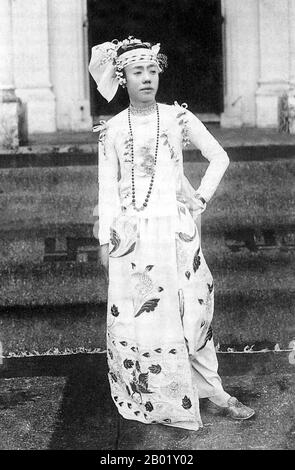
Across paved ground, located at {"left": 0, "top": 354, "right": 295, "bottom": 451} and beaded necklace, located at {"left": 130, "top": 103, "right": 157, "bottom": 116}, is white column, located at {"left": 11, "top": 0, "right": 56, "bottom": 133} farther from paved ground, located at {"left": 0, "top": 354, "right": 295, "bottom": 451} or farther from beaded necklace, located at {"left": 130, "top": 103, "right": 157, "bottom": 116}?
beaded necklace, located at {"left": 130, "top": 103, "right": 157, "bottom": 116}

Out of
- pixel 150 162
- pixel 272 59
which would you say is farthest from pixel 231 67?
pixel 150 162

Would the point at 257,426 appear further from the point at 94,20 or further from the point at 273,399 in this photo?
the point at 94,20

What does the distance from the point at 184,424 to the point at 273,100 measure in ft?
20.4

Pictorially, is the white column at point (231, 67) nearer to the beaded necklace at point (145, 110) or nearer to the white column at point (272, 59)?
the white column at point (272, 59)

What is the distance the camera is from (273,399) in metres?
4.79

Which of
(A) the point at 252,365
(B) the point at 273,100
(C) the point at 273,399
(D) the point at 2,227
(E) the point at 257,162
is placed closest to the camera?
(C) the point at 273,399

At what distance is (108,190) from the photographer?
175 inches

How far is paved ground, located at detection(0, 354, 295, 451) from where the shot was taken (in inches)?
169

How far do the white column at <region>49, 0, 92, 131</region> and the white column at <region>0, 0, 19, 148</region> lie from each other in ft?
2.29

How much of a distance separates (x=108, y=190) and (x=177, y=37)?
6.23m

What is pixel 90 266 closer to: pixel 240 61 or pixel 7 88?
pixel 7 88

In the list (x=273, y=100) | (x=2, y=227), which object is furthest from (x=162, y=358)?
(x=273, y=100)

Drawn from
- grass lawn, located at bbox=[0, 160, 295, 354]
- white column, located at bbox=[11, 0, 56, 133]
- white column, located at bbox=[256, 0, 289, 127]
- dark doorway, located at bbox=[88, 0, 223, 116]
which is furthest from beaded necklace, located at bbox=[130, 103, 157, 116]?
dark doorway, located at bbox=[88, 0, 223, 116]
